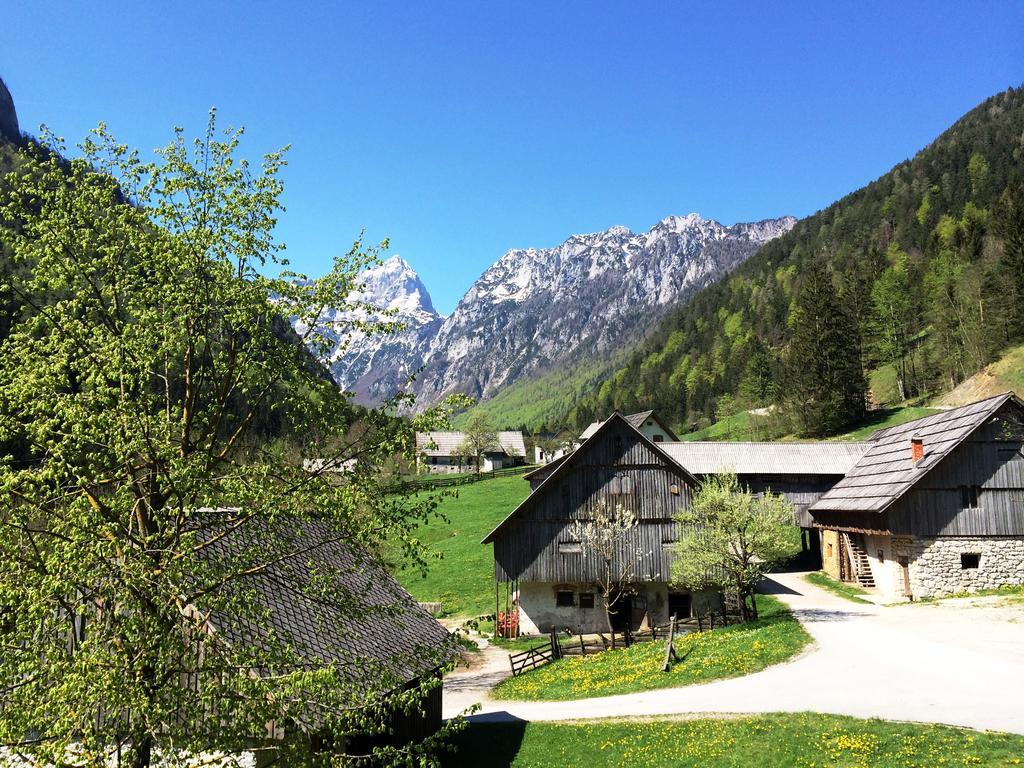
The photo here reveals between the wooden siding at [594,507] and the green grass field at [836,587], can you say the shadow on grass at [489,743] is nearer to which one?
the wooden siding at [594,507]

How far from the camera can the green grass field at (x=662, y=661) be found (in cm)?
2531

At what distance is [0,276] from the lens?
10.6 metres

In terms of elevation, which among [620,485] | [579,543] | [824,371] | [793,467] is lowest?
[579,543]

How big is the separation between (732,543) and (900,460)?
1719 centimetres

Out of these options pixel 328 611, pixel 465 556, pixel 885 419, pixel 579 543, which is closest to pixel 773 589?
pixel 579 543

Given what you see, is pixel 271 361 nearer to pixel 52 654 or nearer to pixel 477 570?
pixel 52 654

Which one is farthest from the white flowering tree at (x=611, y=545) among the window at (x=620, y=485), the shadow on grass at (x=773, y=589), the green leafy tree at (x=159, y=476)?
the green leafy tree at (x=159, y=476)

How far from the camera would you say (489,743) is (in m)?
21.9

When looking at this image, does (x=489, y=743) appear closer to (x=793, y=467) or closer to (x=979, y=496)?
(x=979, y=496)

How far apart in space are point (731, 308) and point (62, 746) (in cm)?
19815

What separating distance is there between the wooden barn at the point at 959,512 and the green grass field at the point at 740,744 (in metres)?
24.3

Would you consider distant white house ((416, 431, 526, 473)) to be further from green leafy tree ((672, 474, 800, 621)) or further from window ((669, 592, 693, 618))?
green leafy tree ((672, 474, 800, 621))

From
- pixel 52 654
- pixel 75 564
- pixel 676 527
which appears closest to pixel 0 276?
pixel 75 564

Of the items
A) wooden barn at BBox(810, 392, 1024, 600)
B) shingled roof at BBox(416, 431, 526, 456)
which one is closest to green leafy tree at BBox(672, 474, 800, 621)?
wooden barn at BBox(810, 392, 1024, 600)
